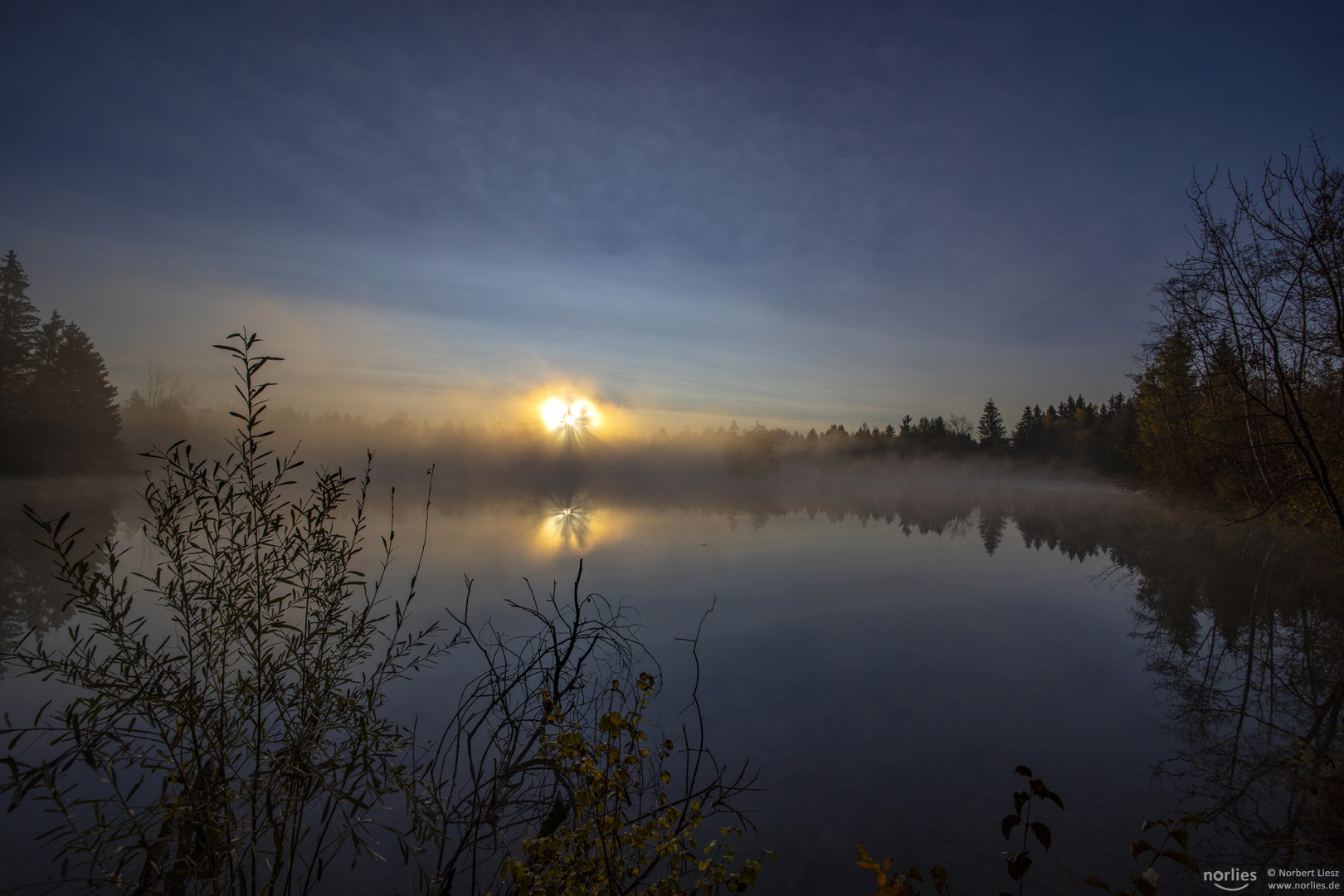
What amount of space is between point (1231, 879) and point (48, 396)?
42.7 m

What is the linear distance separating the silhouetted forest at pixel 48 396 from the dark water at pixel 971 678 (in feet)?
42.3

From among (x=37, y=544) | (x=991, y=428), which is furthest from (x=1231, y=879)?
(x=991, y=428)

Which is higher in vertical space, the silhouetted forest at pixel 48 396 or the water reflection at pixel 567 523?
the silhouetted forest at pixel 48 396

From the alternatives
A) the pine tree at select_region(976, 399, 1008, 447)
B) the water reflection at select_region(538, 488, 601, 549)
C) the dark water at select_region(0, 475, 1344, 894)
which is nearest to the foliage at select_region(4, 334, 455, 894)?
the dark water at select_region(0, 475, 1344, 894)

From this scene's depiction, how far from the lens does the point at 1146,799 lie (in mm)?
5219

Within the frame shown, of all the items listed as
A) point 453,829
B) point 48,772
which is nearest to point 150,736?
point 48,772

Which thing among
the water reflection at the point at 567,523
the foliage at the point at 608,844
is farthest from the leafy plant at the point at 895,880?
the water reflection at the point at 567,523

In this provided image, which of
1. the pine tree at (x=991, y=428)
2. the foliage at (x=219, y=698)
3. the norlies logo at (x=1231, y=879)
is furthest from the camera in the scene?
the pine tree at (x=991, y=428)

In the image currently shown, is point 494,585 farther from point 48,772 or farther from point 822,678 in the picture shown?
point 48,772

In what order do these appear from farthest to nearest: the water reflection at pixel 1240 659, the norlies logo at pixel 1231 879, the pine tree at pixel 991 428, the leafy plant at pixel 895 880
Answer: the pine tree at pixel 991 428, the water reflection at pixel 1240 659, the norlies logo at pixel 1231 879, the leafy plant at pixel 895 880

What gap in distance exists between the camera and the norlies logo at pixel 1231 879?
12.6 feet

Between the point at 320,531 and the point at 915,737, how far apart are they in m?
6.21

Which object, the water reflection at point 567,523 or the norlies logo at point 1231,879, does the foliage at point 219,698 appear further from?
→ the water reflection at point 567,523

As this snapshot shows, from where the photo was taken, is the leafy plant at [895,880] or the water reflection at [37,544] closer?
the leafy plant at [895,880]
